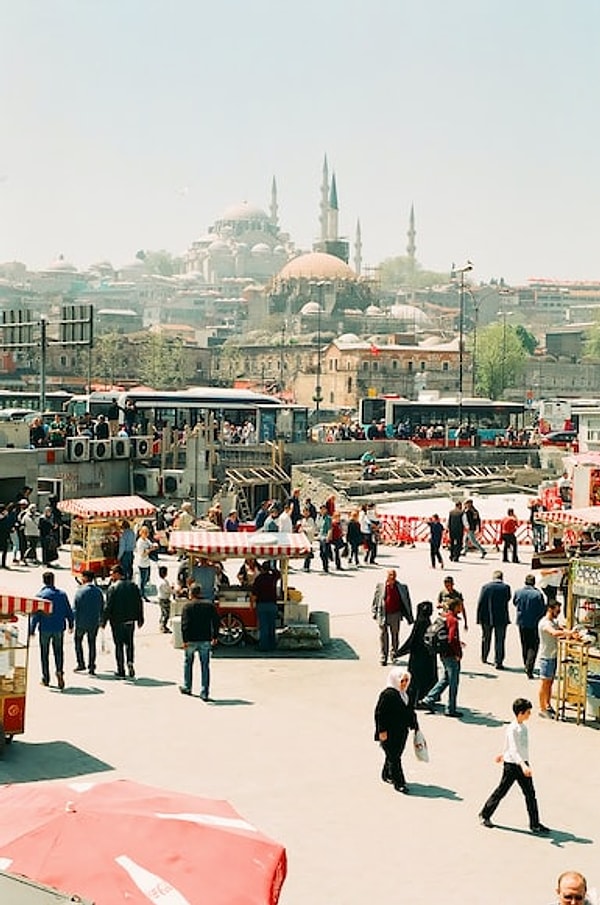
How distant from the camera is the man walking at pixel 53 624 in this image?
1310 cm

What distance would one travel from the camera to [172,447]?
35562mm

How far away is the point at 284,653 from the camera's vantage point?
51.0 feet

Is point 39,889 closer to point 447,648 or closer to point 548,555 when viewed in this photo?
point 447,648

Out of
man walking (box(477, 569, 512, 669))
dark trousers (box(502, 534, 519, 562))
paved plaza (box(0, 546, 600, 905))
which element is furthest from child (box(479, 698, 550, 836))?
dark trousers (box(502, 534, 519, 562))

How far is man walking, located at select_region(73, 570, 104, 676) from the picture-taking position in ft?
46.3

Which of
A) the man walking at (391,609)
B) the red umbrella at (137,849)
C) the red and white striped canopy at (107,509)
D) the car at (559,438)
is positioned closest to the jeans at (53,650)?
the man walking at (391,609)

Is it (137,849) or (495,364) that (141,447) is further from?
(495,364)

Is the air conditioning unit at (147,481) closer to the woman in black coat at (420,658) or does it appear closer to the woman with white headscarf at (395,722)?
the woman in black coat at (420,658)

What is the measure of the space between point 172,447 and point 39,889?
30513 millimetres

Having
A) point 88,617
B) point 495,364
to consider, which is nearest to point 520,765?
point 88,617

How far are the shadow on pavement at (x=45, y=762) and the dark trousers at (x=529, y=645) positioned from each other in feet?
17.8

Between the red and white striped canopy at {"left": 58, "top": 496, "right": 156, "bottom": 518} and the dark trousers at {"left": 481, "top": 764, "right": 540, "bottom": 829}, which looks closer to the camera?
the dark trousers at {"left": 481, "top": 764, "right": 540, "bottom": 829}

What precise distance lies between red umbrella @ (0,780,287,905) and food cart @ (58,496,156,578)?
559 inches

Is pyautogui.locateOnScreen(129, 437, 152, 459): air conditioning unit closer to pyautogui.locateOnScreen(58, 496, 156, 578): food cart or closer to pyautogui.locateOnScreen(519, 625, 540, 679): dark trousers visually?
pyautogui.locateOnScreen(58, 496, 156, 578): food cart
